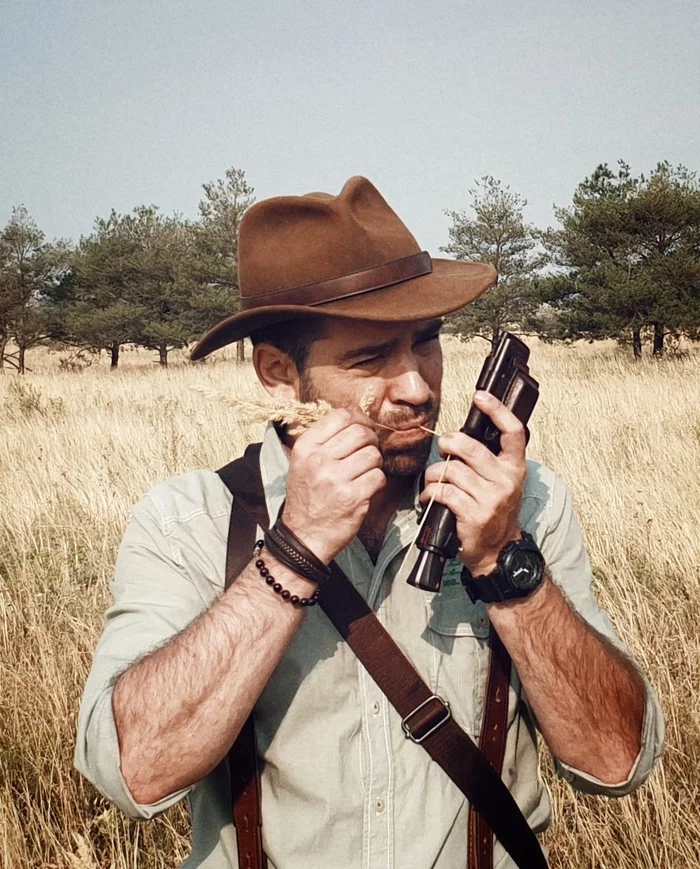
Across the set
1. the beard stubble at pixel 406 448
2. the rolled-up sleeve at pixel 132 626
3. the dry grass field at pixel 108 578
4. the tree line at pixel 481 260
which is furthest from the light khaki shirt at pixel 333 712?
the tree line at pixel 481 260

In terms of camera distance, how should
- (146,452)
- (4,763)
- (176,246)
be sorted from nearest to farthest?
(4,763)
(146,452)
(176,246)

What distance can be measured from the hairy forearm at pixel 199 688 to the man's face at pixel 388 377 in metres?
0.51

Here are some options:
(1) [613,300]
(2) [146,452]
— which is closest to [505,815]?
(2) [146,452]

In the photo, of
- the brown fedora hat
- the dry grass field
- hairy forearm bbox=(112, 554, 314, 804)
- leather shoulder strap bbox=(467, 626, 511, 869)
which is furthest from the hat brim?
the dry grass field

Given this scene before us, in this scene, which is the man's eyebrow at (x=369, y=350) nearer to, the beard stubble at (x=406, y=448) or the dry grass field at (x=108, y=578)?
the beard stubble at (x=406, y=448)

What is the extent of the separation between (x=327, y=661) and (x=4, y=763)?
1.99 m

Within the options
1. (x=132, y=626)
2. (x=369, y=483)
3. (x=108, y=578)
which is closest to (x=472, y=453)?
(x=369, y=483)

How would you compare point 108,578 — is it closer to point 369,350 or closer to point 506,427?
point 369,350

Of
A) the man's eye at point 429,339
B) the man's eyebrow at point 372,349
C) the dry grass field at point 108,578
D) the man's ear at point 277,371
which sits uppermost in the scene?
the man's ear at point 277,371

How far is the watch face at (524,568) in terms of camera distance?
4.56 feet

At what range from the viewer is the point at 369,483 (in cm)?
134

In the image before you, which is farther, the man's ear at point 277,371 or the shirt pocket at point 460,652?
the man's ear at point 277,371

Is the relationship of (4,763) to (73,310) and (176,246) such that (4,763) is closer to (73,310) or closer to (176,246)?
(73,310)

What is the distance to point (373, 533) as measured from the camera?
1809 millimetres
